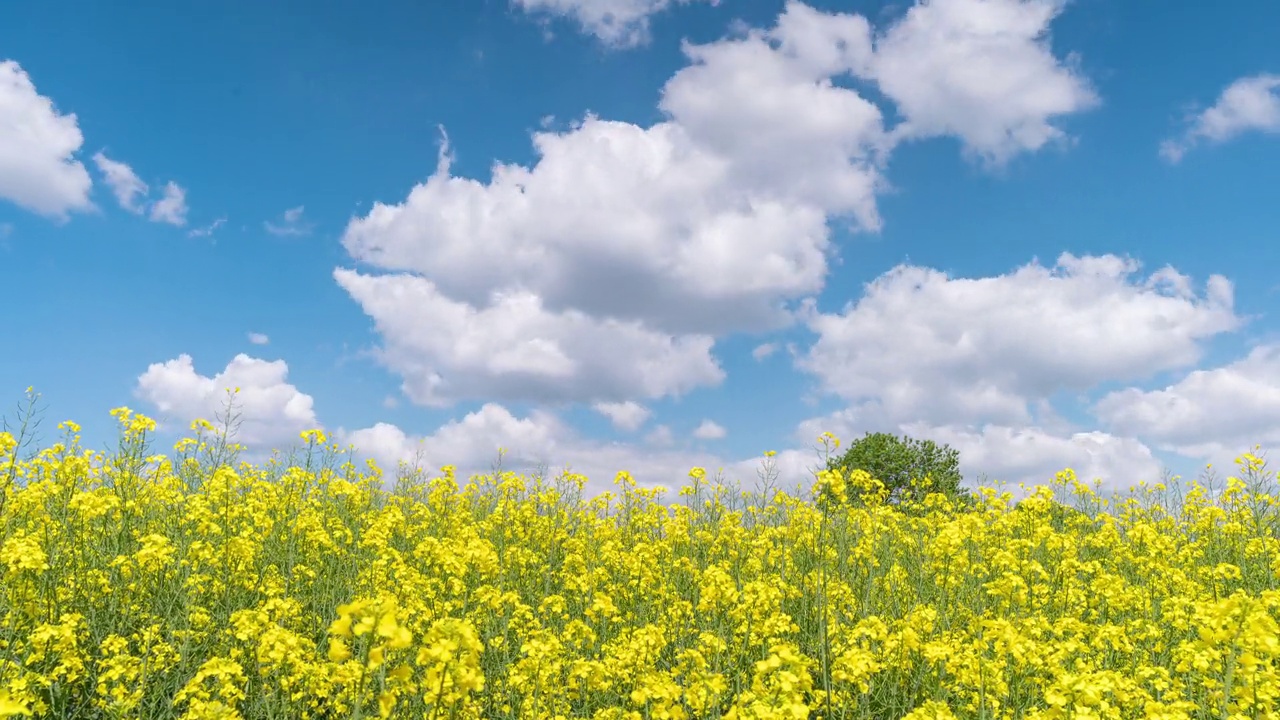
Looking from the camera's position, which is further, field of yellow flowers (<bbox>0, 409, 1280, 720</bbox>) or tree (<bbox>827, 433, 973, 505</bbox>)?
tree (<bbox>827, 433, 973, 505</bbox>)

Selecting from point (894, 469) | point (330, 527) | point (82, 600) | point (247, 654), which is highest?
point (894, 469)

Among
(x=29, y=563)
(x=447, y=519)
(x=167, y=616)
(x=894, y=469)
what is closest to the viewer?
(x=29, y=563)

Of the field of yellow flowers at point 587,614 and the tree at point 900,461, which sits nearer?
the field of yellow flowers at point 587,614

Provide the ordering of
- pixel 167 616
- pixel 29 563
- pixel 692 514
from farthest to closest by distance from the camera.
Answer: pixel 692 514
pixel 167 616
pixel 29 563

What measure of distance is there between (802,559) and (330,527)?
6.30m

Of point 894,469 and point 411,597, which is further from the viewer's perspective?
point 894,469

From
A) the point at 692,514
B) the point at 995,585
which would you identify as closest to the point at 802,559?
the point at 692,514

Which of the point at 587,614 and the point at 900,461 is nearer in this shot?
the point at 587,614

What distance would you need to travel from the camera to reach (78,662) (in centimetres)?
566

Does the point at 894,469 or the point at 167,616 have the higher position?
the point at 894,469

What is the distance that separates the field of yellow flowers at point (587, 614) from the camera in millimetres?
4391

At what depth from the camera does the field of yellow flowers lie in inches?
173

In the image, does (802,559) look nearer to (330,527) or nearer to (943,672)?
(943,672)

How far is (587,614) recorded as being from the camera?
7312mm
